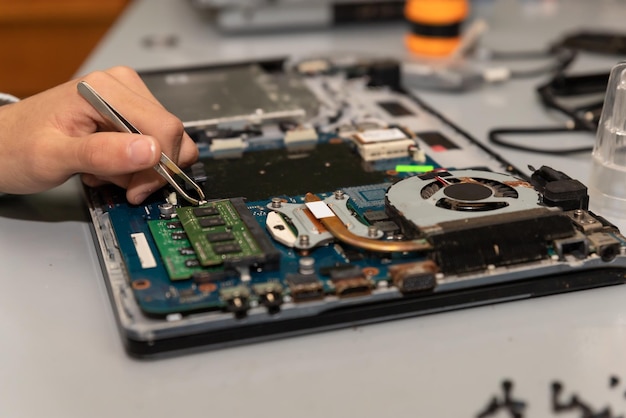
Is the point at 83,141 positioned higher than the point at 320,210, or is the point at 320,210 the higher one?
the point at 83,141

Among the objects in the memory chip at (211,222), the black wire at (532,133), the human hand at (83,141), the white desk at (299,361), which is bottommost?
the black wire at (532,133)

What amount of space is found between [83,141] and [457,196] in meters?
0.52

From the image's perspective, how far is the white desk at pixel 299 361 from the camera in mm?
840

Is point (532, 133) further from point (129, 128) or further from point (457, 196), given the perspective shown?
point (129, 128)

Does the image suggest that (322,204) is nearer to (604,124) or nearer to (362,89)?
(604,124)

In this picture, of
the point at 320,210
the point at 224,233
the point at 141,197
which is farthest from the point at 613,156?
the point at 141,197

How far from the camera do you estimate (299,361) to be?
2.97 ft

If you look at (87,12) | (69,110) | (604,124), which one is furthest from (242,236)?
(87,12)

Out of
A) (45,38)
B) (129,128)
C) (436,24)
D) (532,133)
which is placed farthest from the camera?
(45,38)

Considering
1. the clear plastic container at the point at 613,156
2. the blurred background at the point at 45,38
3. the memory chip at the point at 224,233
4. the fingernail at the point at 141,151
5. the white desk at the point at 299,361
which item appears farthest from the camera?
the blurred background at the point at 45,38

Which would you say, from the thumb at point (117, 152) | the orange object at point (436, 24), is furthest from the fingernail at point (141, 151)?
the orange object at point (436, 24)

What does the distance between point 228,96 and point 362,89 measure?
32 cm

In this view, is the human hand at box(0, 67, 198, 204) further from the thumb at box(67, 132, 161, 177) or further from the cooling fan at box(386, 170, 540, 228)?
the cooling fan at box(386, 170, 540, 228)

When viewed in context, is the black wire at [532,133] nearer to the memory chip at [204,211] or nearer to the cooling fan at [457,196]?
the cooling fan at [457,196]
